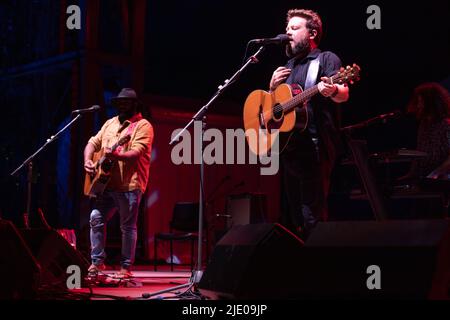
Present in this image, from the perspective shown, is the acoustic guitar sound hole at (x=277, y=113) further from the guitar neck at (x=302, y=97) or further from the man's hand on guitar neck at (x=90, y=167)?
the man's hand on guitar neck at (x=90, y=167)

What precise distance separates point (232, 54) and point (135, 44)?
178 centimetres

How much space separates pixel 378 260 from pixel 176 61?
9618 millimetres

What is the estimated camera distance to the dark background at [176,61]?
29.8ft

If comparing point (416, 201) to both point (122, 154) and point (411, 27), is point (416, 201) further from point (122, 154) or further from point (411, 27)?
point (122, 154)

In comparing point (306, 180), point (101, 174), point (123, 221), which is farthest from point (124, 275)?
point (306, 180)

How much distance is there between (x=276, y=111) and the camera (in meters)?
5.09

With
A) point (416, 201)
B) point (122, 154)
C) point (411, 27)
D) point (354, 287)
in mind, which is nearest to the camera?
point (354, 287)

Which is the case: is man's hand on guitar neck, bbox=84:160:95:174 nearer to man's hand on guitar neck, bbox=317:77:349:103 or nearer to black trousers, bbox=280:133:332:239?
black trousers, bbox=280:133:332:239

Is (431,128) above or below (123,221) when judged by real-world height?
above

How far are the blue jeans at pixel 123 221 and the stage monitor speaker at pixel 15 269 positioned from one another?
2.52 meters

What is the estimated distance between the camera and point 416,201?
30.6 ft

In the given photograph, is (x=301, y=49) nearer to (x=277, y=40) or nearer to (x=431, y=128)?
(x=277, y=40)

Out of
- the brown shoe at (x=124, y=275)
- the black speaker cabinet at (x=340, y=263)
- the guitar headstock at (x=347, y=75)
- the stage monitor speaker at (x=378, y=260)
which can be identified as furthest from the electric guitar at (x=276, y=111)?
the brown shoe at (x=124, y=275)
